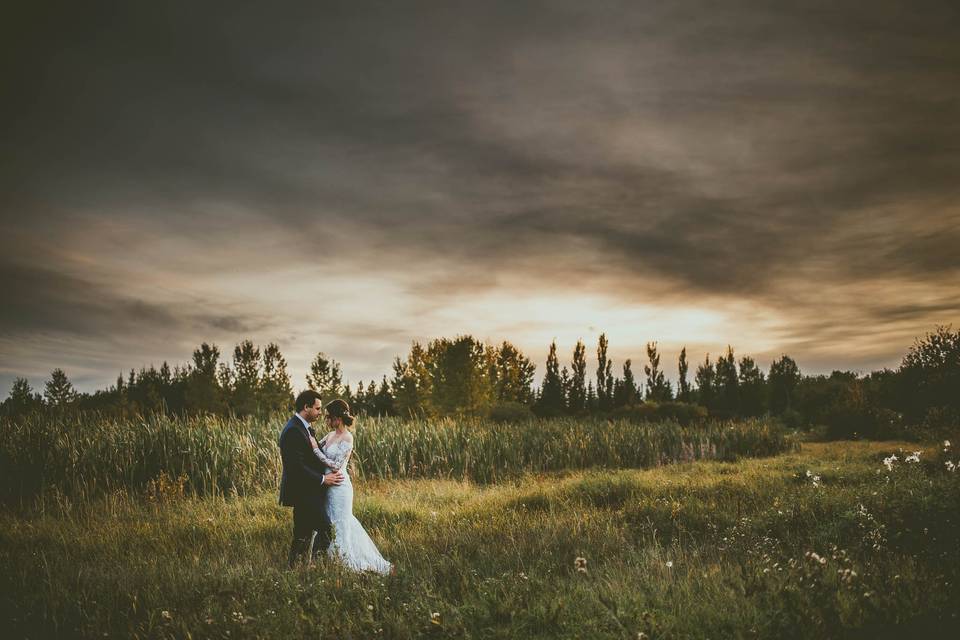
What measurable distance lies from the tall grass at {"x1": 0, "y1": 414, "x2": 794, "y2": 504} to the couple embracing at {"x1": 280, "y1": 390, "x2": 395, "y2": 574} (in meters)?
8.22

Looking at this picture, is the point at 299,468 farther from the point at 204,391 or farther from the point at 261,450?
the point at 204,391

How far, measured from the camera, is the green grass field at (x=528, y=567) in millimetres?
4742

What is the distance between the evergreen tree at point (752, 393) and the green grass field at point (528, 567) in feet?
167

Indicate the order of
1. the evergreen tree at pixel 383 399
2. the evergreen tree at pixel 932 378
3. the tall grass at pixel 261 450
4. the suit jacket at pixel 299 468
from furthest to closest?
the evergreen tree at pixel 383 399 < the evergreen tree at pixel 932 378 < the tall grass at pixel 261 450 < the suit jacket at pixel 299 468

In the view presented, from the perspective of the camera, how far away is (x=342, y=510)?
786 cm

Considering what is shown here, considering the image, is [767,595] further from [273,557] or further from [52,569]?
[52,569]

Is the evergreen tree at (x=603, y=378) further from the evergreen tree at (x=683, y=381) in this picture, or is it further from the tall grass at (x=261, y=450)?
the tall grass at (x=261, y=450)

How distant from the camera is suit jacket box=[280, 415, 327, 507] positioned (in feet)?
24.5

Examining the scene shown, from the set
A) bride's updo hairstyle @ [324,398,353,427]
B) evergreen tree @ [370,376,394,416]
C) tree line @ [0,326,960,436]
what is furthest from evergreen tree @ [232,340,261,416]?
bride's updo hairstyle @ [324,398,353,427]

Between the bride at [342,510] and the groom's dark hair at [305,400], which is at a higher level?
the groom's dark hair at [305,400]

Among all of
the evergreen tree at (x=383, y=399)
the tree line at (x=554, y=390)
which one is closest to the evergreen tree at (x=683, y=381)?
the tree line at (x=554, y=390)

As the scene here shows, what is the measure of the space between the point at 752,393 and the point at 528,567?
65170mm

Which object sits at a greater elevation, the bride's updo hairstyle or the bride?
the bride's updo hairstyle

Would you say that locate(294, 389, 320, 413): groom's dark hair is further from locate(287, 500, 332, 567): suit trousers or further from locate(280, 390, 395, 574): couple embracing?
locate(287, 500, 332, 567): suit trousers
